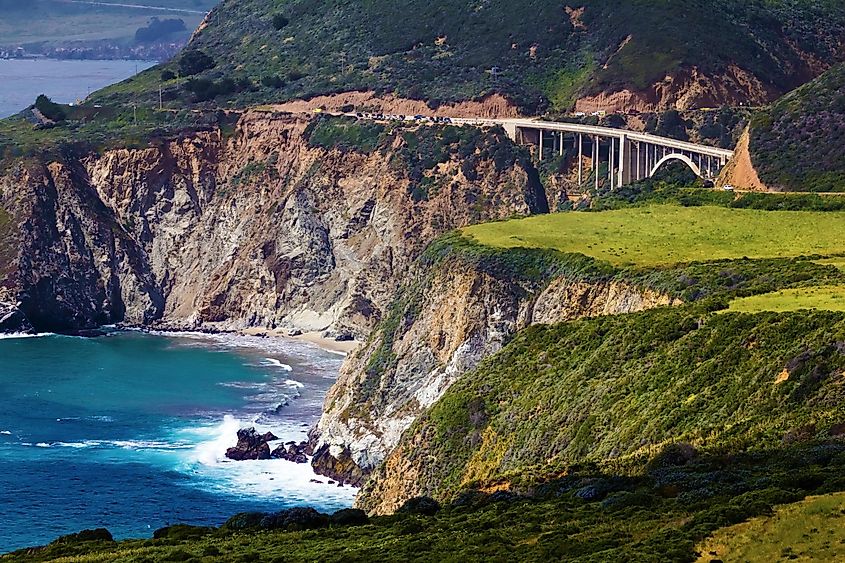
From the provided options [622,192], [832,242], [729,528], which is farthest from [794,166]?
[729,528]

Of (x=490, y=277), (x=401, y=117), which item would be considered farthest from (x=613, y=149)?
(x=490, y=277)

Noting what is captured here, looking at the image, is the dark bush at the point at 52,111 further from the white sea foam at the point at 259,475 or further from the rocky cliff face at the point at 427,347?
the rocky cliff face at the point at 427,347

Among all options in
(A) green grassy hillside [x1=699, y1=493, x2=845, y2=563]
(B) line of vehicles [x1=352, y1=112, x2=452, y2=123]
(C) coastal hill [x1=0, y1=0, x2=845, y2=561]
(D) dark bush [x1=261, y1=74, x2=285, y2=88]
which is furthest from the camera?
(D) dark bush [x1=261, y1=74, x2=285, y2=88]

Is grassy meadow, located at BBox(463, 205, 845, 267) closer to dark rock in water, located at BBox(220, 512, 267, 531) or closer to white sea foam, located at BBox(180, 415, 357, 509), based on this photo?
white sea foam, located at BBox(180, 415, 357, 509)

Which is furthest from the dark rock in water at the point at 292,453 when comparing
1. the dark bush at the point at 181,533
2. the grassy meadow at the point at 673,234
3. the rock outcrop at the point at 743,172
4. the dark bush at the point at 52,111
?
the dark bush at the point at 52,111

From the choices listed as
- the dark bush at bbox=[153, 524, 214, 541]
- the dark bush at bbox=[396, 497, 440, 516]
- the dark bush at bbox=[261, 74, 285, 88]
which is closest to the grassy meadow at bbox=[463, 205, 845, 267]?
the dark bush at bbox=[396, 497, 440, 516]

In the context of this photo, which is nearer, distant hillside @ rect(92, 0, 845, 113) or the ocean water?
the ocean water

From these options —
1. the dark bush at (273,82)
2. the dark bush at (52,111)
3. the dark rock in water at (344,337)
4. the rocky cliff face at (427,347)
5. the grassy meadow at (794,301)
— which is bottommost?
the dark rock in water at (344,337)
